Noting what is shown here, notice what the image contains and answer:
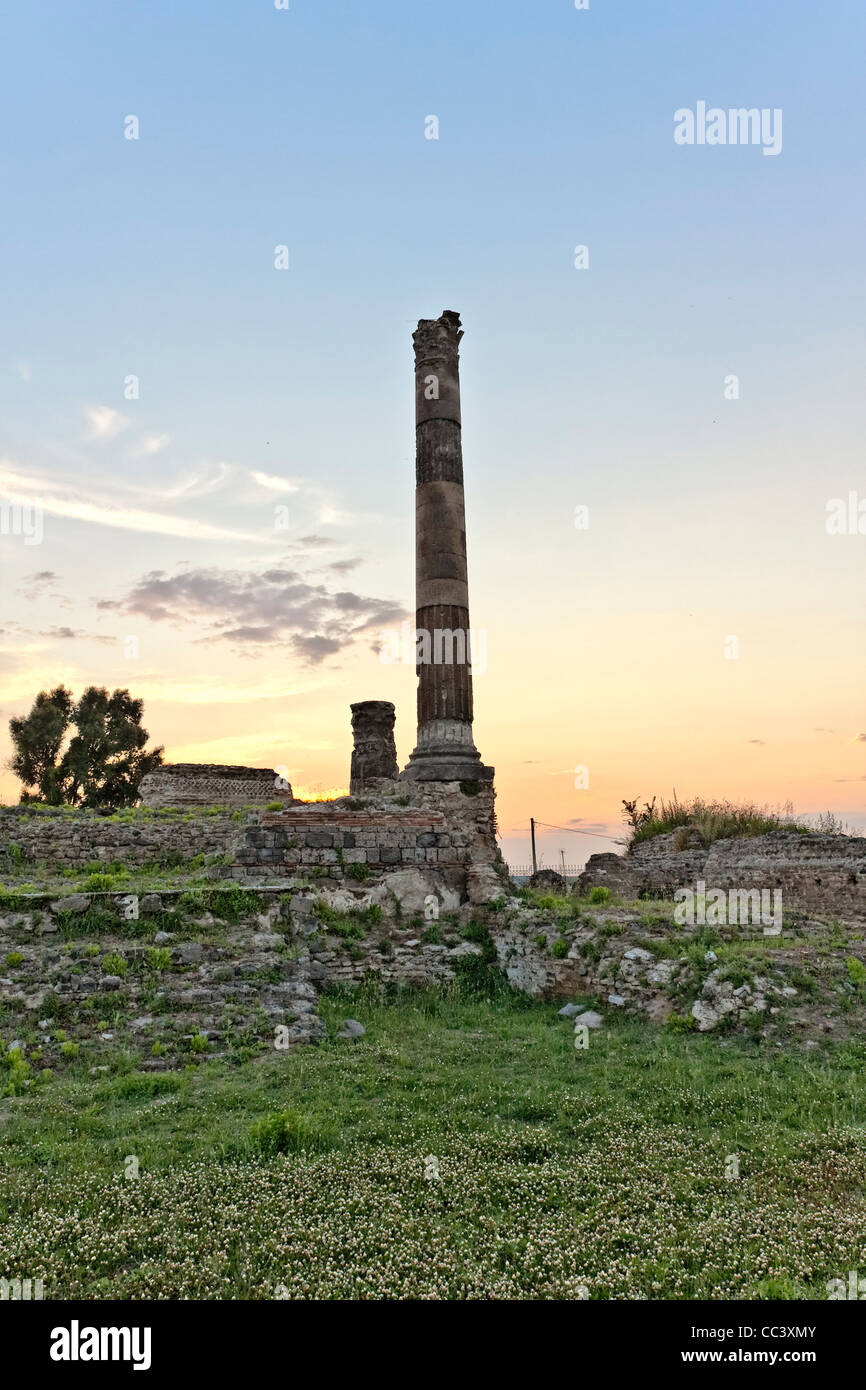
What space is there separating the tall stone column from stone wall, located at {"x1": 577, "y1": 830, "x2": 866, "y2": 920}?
359 centimetres

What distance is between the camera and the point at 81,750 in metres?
35.8

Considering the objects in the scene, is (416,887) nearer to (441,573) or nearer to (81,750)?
(441,573)

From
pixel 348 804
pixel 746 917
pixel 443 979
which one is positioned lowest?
pixel 443 979

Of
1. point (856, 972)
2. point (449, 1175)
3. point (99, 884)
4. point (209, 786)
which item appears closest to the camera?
point (449, 1175)

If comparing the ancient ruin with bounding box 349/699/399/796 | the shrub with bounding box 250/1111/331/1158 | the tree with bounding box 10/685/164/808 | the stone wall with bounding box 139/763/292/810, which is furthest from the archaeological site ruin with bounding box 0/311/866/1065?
the tree with bounding box 10/685/164/808

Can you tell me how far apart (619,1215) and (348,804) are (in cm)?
868

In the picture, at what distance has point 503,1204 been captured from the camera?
15.0 feet

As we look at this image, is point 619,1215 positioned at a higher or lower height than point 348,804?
lower

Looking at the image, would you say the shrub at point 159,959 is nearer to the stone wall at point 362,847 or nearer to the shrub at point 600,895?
the stone wall at point 362,847

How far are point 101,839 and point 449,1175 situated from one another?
13.6 meters

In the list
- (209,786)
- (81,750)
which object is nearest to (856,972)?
(209,786)
